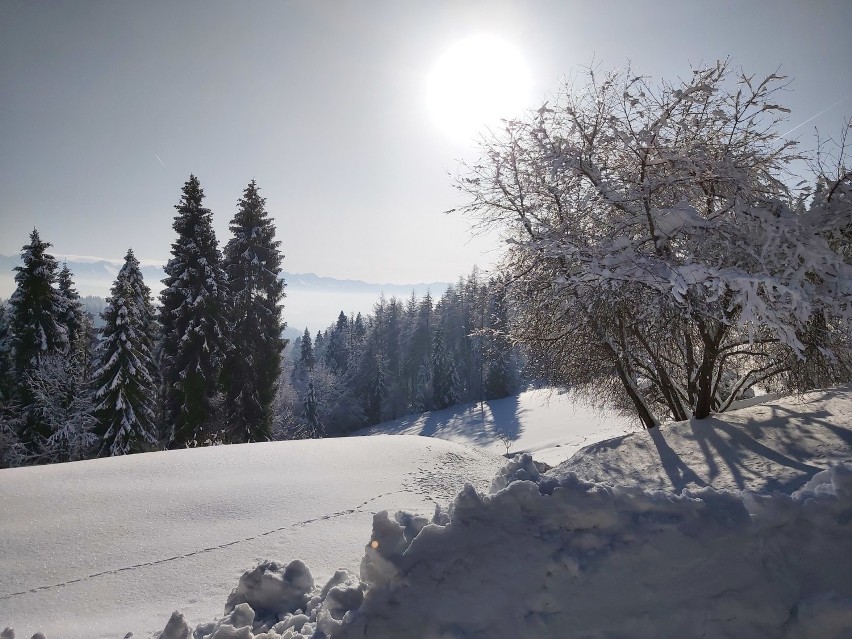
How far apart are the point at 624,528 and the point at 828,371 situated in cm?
623

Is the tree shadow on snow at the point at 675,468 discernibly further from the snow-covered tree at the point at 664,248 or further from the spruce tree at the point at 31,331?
the spruce tree at the point at 31,331

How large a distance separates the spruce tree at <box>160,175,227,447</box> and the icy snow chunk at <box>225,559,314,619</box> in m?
15.5

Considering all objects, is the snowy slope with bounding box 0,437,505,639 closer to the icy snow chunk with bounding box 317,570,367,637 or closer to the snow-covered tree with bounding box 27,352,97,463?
the icy snow chunk with bounding box 317,570,367,637

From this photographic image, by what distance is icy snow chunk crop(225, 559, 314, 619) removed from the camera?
3311mm

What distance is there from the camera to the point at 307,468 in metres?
7.88

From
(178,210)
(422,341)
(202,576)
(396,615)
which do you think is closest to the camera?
(396,615)

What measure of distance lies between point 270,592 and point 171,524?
115 inches

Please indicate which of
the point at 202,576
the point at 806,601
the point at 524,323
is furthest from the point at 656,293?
the point at 202,576

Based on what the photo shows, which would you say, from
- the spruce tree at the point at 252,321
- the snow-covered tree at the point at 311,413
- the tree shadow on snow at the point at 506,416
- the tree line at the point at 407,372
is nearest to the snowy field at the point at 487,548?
the spruce tree at the point at 252,321

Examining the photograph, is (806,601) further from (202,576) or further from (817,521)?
(202,576)

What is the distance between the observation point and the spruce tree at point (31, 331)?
19.1 metres

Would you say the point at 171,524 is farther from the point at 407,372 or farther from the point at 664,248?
the point at 407,372

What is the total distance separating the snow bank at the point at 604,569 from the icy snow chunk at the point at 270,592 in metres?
0.39

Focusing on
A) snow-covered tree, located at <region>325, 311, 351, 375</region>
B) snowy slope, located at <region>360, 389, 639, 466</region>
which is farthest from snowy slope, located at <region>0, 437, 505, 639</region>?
snow-covered tree, located at <region>325, 311, 351, 375</region>
